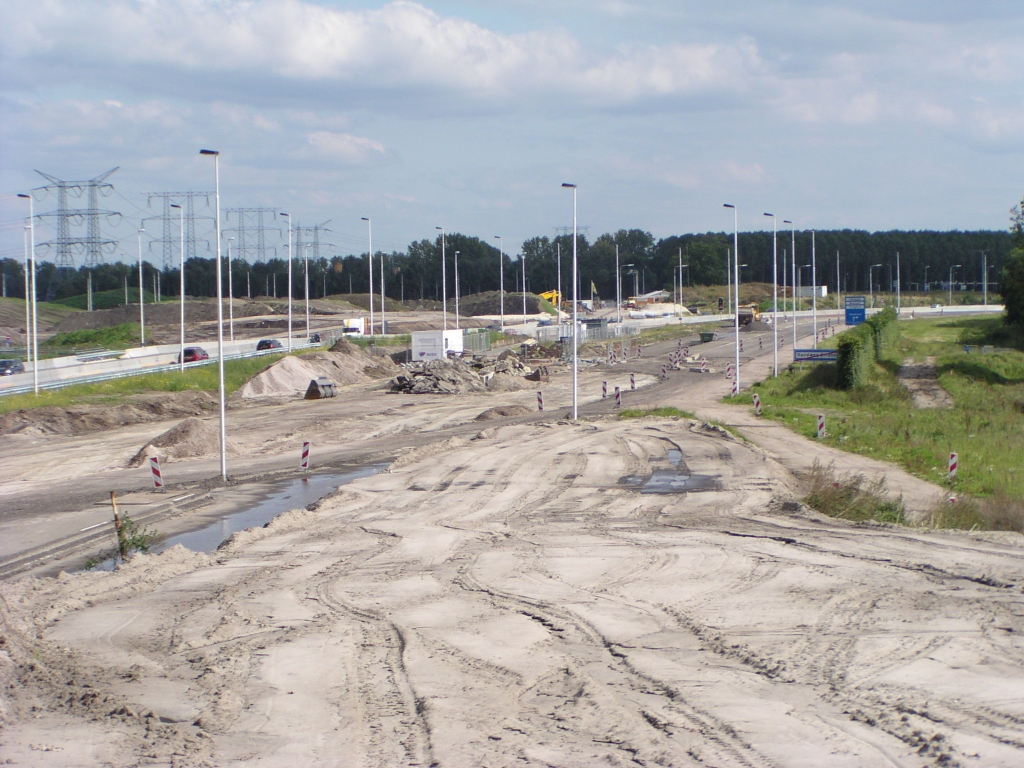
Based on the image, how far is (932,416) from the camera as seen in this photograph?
36.3 m

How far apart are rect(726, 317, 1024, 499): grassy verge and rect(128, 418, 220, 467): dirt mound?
21.5 metres

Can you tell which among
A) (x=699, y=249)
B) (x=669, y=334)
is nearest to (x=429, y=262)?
(x=699, y=249)

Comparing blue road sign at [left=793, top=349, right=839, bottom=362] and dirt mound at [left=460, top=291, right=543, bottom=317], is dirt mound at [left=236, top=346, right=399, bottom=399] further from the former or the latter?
dirt mound at [left=460, top=291, right=543, bottom=317]

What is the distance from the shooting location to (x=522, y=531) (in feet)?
53.6

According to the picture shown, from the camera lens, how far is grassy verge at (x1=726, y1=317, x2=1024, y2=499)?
24861mm

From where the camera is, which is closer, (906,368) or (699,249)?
(906,368)

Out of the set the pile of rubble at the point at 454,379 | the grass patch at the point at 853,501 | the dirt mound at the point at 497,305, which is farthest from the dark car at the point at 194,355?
the dirt mound at the point at 497,305

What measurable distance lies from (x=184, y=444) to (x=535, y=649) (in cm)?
2373

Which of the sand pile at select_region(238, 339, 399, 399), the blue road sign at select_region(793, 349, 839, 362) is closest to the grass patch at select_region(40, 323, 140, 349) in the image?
the sand pile at select_region(238, 339, 399, 399)

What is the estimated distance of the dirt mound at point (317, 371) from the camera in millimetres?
52344

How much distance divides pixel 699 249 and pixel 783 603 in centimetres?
18756

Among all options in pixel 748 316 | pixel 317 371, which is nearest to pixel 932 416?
pixel 317 371

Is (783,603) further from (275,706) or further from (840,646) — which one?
(275,706)

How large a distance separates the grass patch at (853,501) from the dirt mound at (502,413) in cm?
2009
